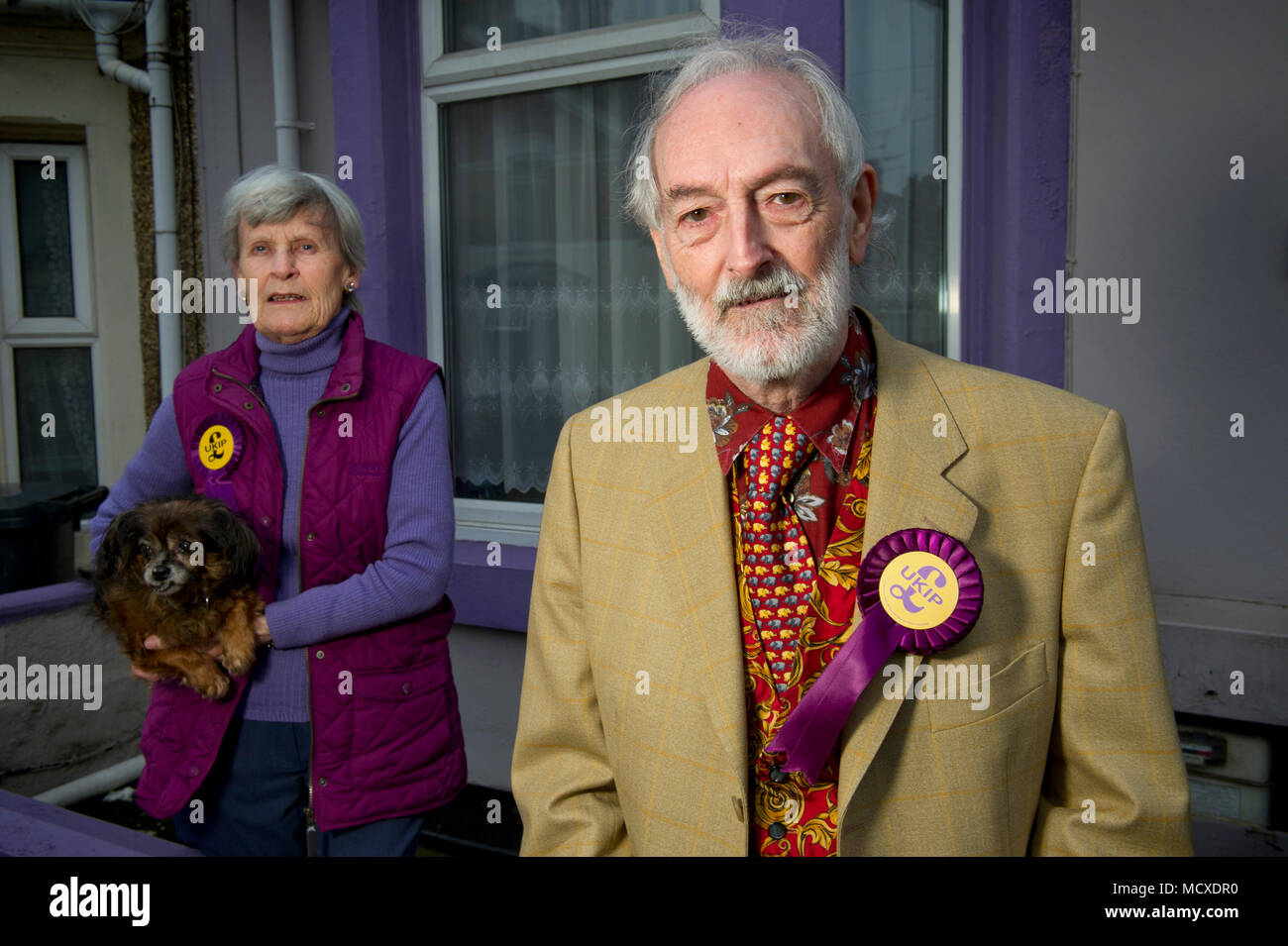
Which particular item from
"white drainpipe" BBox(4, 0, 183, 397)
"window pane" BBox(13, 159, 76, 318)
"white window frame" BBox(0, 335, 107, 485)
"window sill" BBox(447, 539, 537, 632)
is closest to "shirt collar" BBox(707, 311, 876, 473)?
"window sill" BBox(447, 539, 537, 632)

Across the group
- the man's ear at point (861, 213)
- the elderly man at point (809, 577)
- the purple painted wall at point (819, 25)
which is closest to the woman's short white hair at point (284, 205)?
the elderly man at point (809, 577)

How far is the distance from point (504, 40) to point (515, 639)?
244cm

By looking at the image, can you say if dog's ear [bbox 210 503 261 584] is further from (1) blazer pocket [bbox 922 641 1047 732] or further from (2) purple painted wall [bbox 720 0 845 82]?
(2) purple painted wall [bbox 720 0 845 82]

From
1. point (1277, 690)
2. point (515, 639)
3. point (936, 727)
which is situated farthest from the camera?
point (515, 639)

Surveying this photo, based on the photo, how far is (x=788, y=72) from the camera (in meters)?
1.50

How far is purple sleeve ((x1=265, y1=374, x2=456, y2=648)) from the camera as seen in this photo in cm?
204

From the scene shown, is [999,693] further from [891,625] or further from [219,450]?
[219,450]

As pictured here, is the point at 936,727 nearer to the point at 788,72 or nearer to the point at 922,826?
the point at 922,826

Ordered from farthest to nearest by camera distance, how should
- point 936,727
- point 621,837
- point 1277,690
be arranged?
point 1277,690, point 621,837, point 936,727

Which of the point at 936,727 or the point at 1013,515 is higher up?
the point at 1013,515

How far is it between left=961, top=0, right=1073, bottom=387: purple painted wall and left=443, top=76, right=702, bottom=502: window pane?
1202 millimetres

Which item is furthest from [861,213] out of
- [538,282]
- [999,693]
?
[538,282]

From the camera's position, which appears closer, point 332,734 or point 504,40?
point 332,734

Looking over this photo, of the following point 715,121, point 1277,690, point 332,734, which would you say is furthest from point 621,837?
point 1277,690
